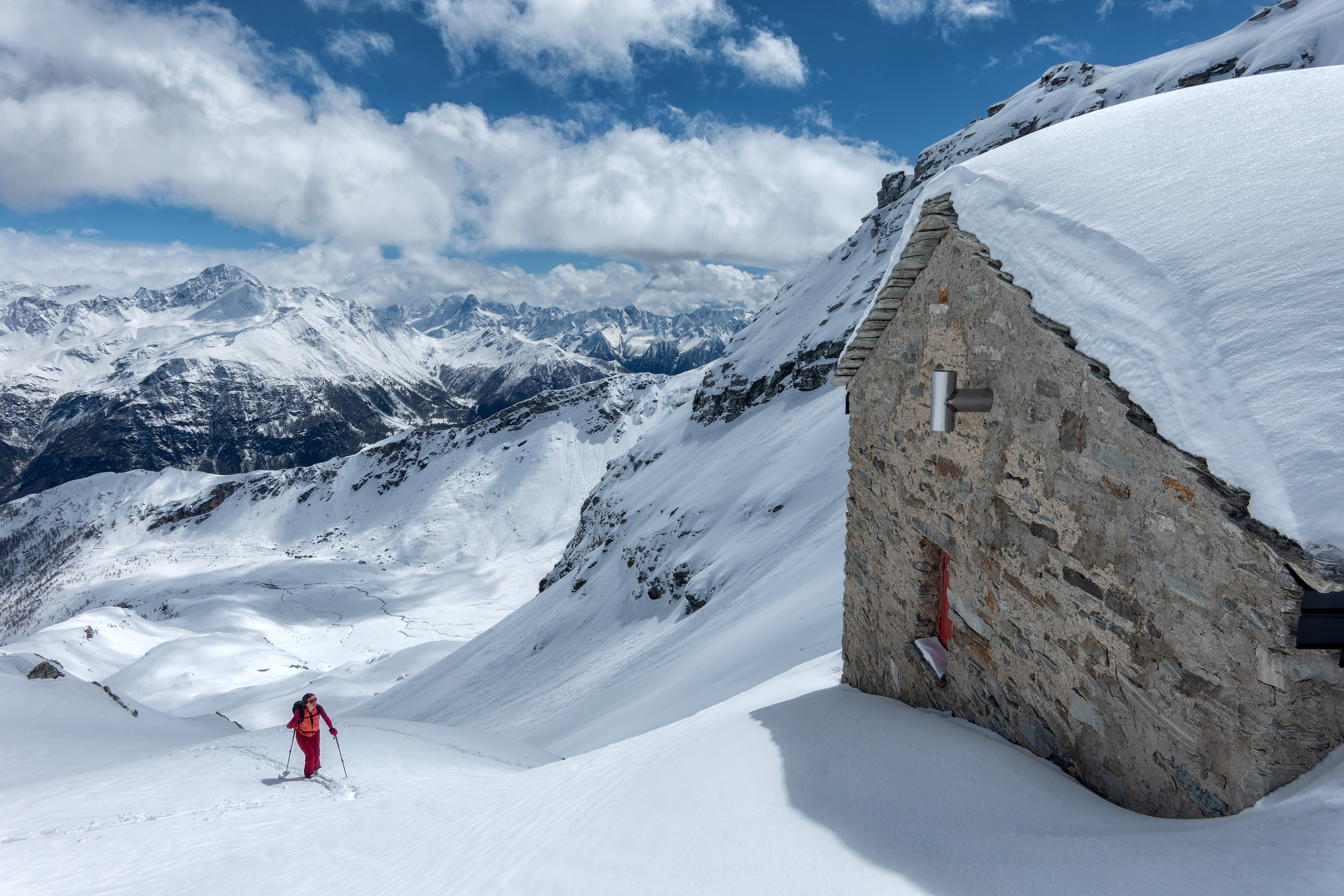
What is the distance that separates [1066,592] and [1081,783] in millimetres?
1188

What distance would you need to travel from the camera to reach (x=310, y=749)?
440 inches

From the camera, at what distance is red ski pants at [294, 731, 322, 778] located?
11.1m

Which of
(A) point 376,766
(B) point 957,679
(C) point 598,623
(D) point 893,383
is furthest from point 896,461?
(C) point 598,623

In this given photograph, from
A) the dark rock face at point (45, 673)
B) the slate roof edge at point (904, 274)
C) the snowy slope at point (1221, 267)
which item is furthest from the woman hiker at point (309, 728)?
the dark rock face at point (45, 673)

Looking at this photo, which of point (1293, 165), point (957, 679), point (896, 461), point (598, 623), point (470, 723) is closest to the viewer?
point (1293, 165)

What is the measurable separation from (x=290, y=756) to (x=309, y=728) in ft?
6.76

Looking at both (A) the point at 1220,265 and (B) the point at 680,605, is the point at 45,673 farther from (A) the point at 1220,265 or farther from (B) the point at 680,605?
(A) the point at 1220,265

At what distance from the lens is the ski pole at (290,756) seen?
11.5 metres

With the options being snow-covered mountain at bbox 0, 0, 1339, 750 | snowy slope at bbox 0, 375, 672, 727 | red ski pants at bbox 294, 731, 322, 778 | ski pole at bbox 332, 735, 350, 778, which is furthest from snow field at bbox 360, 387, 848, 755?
snowy slope at bbox 0, 375, 672, 727

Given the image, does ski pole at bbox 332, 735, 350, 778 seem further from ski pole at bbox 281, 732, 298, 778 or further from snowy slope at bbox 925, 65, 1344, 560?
snowy slope at bbox 925, 65, 1344, 560

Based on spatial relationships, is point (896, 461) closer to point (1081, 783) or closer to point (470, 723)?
point (1081, 783)

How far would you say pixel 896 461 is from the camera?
6.22m

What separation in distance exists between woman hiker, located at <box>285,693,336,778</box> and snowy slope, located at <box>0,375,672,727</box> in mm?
31086

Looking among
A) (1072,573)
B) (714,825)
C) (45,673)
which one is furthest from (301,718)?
A: (45,673)
